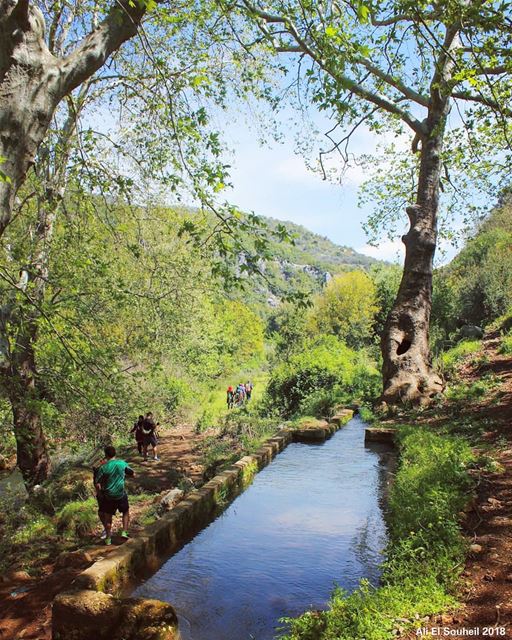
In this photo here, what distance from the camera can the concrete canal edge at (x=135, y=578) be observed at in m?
4.37

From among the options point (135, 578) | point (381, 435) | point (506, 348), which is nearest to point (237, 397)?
point (506, 348)

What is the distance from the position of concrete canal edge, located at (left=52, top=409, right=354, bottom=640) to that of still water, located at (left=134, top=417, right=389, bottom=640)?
209 mm

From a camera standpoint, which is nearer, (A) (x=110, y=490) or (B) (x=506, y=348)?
(A) (x=110, y=490)

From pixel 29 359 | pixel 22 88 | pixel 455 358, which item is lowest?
pixel 29 359

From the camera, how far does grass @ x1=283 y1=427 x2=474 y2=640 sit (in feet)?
12.6

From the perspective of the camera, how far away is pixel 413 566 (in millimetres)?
4586

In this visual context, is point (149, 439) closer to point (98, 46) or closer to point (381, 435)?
point (381, 435)

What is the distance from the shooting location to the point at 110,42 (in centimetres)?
429

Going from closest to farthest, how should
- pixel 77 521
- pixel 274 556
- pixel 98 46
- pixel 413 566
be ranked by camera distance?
pixel 98 46, pixel 413 566, pixel 274 556, pixel 77 521

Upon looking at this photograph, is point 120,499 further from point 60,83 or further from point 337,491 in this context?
point 60,83

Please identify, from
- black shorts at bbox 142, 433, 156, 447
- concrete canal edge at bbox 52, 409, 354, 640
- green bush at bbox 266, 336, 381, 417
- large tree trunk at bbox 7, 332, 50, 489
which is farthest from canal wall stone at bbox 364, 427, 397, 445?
large tree trunk at bbox 7, 332, 50, 489

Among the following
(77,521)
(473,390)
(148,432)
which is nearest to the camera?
(77,521)

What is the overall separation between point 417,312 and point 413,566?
10440 millimetres

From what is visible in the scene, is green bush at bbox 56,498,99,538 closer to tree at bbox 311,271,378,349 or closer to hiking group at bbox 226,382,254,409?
hiking group at bbox 226,382,254,409
